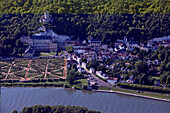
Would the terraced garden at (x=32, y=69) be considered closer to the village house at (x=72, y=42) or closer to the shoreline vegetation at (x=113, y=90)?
the shoreline vegetation at (x=113, y=90)

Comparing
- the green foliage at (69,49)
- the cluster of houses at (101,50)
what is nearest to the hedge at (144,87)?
the cluster of houses at (101,50)

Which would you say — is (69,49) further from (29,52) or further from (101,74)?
(101,74)

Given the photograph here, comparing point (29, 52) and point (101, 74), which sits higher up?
point (29, 52)

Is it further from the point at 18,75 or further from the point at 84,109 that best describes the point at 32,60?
the point at 84,109

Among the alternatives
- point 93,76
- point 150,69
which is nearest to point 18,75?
point 93,76

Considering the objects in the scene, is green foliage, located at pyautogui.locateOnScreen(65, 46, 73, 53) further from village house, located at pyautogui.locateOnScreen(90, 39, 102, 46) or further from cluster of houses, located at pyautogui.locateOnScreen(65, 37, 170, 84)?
village house, located at pyautogui.locateOnScreen(90, 39, 102, 46)

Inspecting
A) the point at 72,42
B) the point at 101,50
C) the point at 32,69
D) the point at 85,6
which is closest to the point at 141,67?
the point at 101,50
